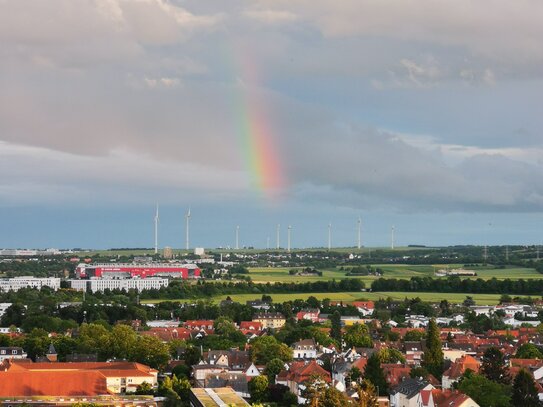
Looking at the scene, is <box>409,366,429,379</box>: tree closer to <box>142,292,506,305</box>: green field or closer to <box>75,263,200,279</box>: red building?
<box>142,292,506,305</box>: green field

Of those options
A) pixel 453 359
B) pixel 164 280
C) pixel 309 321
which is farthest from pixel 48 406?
pixel 164 280

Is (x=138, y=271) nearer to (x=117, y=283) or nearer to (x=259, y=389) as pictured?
(x=117, y=283)

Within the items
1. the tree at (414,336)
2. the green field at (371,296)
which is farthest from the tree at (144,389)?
the green field at (371,296)

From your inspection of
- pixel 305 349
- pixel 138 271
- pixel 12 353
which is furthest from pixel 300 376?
pixel 138 271

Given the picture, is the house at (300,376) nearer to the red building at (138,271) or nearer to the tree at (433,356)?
the tree at (433,356)

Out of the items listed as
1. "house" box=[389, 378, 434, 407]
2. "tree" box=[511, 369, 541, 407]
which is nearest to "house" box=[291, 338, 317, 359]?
"house" box=[389, 378, 434, 407]

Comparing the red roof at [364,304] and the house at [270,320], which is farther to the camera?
the red roof at [364,304]
